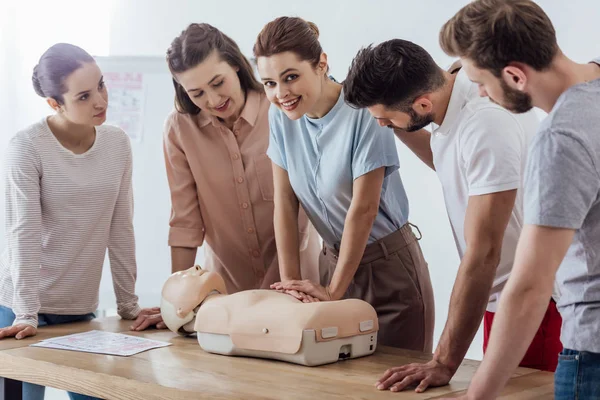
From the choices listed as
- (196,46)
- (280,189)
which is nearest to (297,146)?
(280,189)

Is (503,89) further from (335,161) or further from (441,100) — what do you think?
(335,161)

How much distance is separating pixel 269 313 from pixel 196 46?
2.57 ft

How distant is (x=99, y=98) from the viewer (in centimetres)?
220

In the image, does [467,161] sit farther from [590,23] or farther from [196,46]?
[590,23]

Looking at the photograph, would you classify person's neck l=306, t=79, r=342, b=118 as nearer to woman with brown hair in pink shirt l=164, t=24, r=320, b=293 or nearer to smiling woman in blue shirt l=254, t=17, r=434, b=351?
smiling woman in blue shirt l=254, t=17, r=434, b=351

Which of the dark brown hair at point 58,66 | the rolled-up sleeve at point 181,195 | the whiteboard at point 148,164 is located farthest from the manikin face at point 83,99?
the whiteboard at point 148,164

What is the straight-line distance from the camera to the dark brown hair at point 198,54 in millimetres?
2049

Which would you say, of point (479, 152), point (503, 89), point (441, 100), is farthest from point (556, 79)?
point (441, 100)

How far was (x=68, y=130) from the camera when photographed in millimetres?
2234

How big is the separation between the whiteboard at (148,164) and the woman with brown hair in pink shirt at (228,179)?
4.59 ft

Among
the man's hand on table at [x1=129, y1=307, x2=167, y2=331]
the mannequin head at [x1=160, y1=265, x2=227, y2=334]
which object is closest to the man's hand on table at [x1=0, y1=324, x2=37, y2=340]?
the man's hand on table at [x1=129, y1=307, x2=167, y2=331]

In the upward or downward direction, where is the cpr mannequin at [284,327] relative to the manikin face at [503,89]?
downward

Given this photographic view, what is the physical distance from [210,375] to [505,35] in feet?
2.92

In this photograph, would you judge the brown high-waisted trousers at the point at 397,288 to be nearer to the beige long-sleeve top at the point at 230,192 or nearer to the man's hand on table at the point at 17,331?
the beige long-sleeve top at the point at 230,192
